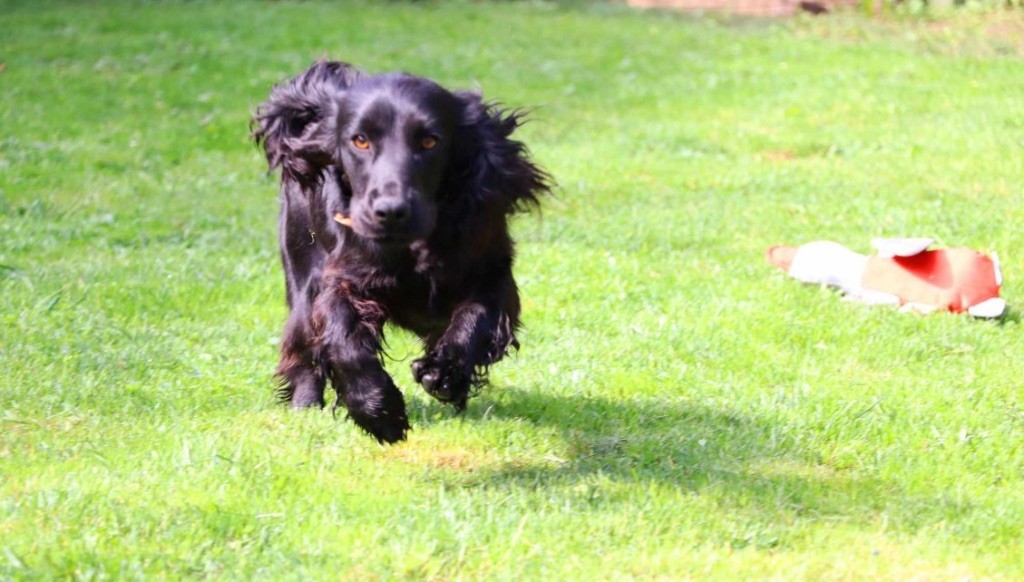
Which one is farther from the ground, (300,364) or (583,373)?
(300,364)

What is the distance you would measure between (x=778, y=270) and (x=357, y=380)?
365 centimetres

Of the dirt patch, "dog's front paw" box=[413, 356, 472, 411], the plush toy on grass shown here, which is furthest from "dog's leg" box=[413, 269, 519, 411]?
the dirt patch

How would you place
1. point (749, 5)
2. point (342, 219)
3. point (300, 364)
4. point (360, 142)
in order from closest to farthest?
point (360, 142)
point (342, 219)
point (300, 364)
point (749, 5)

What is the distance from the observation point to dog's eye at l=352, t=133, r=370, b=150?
14.0 ft

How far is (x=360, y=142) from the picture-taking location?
168 inches

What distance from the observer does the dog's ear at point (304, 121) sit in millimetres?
4602

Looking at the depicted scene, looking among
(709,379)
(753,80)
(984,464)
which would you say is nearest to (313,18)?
(753,80)

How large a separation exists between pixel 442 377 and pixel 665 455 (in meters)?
0.90

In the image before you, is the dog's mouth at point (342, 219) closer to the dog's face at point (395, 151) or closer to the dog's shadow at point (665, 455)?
the dog's face at point (395, 151)

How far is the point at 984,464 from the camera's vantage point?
4.55 meters

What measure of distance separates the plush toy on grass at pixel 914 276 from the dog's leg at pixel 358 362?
315cm

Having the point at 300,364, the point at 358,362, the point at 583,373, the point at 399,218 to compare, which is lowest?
the point at 583,373

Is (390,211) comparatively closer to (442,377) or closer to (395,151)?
(395,151)

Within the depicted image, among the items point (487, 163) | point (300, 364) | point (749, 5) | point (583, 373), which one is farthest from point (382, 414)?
point (749, 5)
